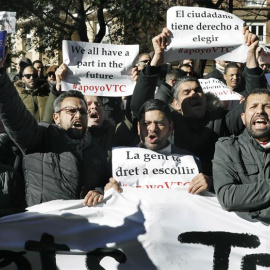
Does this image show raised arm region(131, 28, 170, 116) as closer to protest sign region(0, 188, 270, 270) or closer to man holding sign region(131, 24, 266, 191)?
man holding sign region(131, 24, 266, 191)

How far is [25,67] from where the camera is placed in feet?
27.5

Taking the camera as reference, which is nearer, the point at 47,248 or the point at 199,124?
the point at 47,248

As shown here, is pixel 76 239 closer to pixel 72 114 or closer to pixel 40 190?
pixel 40 190

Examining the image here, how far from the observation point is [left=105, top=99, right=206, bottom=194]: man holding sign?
494cm

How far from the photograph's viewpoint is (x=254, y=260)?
457 cm

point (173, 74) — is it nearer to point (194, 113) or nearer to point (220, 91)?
point (220, 91)

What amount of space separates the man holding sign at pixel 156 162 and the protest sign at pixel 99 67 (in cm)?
104

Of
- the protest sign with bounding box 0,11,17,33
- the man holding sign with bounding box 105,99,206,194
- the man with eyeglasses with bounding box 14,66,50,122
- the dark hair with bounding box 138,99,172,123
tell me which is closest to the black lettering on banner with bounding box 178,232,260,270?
the man holding sign with bounding box 105,99,206,194

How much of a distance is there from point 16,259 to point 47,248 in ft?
0.69

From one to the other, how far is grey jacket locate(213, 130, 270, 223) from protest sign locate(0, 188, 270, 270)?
180 millimetres

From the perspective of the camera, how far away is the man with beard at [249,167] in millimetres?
4395

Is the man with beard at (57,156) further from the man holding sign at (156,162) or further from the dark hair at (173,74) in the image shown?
the dark hair at (173,74)

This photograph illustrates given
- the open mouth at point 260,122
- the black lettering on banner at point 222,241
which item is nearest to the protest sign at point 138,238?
the black lettering on banner at point 222,241

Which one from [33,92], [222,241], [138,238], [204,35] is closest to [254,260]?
[222,241]
